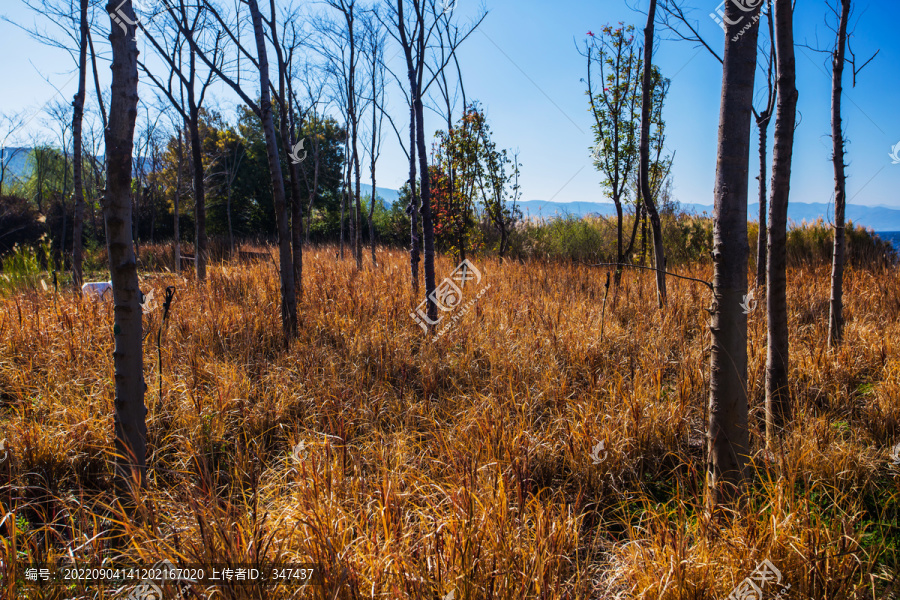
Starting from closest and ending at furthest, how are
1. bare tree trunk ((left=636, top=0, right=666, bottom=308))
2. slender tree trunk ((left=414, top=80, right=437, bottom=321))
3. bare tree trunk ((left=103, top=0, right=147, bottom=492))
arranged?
bare tree trunk ((left=103, top=0, right=147, bottom=492))
slender tree trunk ((left=414, top=80, right=437, bottom=321))
bare tree trunk ((left=636, top=0, right=666, bottom=308))

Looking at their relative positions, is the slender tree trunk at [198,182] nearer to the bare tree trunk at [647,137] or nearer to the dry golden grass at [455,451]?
the dry golden grass at [455,451]

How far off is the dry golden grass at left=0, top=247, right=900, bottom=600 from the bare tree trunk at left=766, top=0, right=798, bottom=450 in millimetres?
181

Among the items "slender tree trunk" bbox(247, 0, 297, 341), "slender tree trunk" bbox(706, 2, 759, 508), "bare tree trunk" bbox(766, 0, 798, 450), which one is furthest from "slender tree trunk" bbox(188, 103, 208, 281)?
"bare tree trunk" bbox(766, 0, 798, 450)

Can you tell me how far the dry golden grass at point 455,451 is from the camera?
165 cm

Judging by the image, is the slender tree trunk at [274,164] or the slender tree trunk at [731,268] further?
the slender tree trunk at [274,164]

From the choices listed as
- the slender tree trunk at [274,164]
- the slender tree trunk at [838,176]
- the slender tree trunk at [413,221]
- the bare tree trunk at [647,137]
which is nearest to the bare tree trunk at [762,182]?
the slender tree trunk at [838,176]

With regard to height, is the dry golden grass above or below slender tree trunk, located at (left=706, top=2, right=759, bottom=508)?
below

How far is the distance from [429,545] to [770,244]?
2777 millimetres

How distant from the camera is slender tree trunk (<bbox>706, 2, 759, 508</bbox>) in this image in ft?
6.01

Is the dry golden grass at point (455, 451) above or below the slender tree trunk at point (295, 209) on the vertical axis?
below

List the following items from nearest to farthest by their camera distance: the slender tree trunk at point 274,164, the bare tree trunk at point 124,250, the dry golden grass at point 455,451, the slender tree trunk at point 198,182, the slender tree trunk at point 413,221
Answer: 1. the dry golden grass at point 455,451
2. the bare tree trunk at point 124,250
3. the slender tree trunk at point 274,164
4. the slender tree trunk at point 413,221
5. the slender tree trunk at point 198,182

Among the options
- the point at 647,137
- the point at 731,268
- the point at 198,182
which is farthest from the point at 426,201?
the point at 198,182

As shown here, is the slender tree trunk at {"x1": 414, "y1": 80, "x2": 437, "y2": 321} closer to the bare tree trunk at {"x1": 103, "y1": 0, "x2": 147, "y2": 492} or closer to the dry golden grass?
the dry golden grass

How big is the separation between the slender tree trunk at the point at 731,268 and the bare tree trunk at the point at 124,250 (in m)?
2.66
